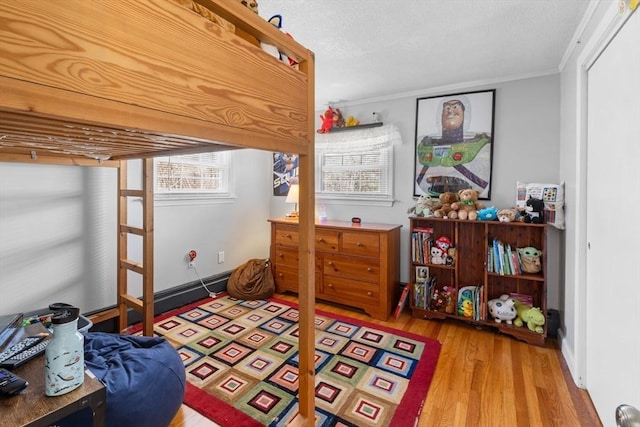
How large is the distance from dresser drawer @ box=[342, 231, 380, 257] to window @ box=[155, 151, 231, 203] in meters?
1.47

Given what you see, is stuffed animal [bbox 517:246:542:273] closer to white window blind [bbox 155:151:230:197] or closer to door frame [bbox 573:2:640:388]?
door frame [bbox 573:2:640:388]

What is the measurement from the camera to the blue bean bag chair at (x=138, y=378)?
4.11 ft

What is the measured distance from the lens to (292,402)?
1649 millimetres

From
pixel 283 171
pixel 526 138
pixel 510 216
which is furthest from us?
pixel 283 171

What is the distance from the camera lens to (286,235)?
3268 mm

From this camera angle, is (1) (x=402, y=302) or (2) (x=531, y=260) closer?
(2) (x=531, y=260)

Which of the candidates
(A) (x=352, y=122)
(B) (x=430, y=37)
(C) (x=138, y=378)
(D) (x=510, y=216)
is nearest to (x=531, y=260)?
(D) (x=510, y=216)

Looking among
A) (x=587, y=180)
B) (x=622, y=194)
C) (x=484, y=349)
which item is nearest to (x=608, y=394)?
(x=484, y=349)

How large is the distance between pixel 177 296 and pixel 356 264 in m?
1.73

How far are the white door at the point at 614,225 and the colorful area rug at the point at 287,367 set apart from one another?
2.89 feet

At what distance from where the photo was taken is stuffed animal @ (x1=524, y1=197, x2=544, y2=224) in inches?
91.3

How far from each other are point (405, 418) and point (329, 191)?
→ 2.47 metres

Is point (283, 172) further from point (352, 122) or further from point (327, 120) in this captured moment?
point (352, 122)

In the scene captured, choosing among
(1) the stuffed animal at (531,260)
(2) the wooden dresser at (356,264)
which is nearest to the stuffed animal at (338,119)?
(2) the wooden dresser at (356,264)
